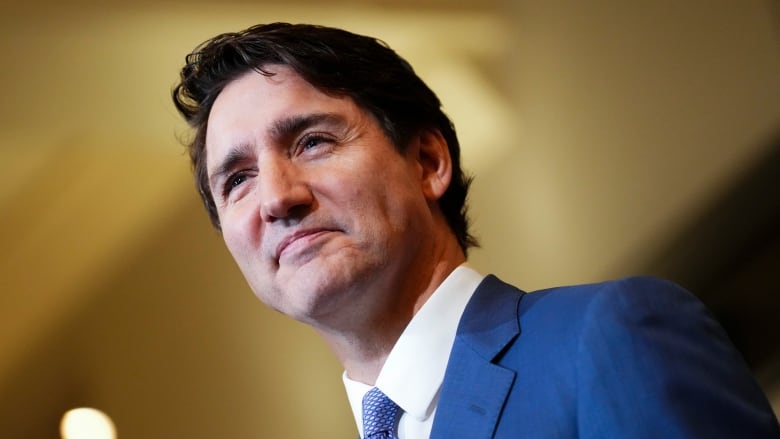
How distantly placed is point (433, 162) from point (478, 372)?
32 centimetres

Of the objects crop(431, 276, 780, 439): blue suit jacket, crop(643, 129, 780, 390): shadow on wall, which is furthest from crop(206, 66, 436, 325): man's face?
crop(643, 129, 780, 390): shadow on wall

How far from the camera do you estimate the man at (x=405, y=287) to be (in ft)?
2.09

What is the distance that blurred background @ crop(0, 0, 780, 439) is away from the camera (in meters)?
1.50

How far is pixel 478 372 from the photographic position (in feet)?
2.44

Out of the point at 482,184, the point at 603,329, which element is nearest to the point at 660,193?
the point at 482,184

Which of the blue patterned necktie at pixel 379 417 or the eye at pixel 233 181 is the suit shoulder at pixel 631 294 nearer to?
the blue patterned necktie at pixel 379 417

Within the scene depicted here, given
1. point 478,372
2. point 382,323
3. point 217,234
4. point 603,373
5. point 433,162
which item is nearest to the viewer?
point 603,373

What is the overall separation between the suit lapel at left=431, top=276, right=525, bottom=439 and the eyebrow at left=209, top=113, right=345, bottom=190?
0.25 m

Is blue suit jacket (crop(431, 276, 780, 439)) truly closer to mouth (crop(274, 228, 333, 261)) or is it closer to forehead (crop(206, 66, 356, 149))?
mouth (crop(274, 228, 333, 261))

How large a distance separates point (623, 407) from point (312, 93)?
0.49 meters

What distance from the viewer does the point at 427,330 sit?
2.72 feet

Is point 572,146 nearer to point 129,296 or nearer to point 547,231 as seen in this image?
point 547,231

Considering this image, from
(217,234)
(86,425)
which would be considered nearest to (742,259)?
(217,234)

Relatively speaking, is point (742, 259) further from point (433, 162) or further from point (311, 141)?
point (311, 141)
